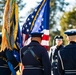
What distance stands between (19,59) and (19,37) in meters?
0.66

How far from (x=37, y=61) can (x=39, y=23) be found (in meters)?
2.33

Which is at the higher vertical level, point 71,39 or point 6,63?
point 71,39

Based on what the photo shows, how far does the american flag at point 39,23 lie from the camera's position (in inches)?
342

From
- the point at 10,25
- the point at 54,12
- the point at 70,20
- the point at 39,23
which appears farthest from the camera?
the point at 54,12

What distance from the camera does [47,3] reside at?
29.7 ft

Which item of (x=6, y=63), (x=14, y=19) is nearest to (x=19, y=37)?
(x=14, y=19)

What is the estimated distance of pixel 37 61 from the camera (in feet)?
22.1

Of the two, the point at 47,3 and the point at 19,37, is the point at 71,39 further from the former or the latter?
the point at 47,3

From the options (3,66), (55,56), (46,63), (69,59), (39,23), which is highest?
(39,23)

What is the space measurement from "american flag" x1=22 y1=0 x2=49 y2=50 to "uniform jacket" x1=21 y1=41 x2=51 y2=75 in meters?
1.75

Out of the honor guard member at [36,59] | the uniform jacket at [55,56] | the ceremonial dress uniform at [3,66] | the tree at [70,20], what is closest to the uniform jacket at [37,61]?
the honor guard member at [36,59]

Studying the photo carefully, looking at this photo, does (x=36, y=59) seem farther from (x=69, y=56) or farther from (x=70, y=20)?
(x=70, y=20)

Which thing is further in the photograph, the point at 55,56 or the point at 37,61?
the point at 55,56

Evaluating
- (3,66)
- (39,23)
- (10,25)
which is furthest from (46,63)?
(39,23)
